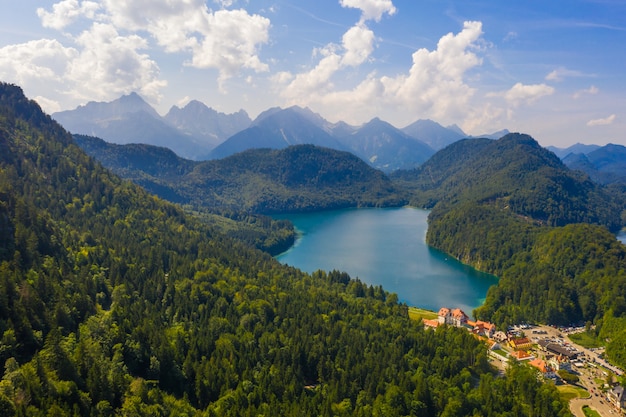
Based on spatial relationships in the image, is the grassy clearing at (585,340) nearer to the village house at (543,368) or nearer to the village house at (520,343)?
the village house at (520,343)

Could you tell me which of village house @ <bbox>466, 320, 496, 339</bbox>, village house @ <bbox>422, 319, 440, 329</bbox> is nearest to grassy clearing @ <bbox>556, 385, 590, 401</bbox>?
village house @ <bbox>466, 320, 496, 339</bbox>

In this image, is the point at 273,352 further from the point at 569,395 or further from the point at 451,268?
the point at 451,268

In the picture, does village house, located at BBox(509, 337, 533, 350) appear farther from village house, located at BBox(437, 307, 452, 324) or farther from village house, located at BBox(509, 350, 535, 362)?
village house, located at BBox(437, 307, 452, 324)

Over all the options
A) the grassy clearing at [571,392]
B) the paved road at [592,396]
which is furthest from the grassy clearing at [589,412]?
the grassy clearing at [571,392]

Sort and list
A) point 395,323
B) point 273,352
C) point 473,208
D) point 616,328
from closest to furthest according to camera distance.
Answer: point 273,352
point 395,323
point 616,328
point 473,208

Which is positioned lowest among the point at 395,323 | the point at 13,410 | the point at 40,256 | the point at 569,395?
the point at 569,395

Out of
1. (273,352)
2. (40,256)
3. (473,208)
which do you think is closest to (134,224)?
(40,256)

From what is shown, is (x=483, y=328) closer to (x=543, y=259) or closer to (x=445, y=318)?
(x=445, y=318)
